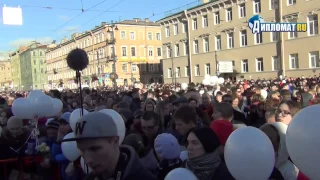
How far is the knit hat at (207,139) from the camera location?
2.98 m

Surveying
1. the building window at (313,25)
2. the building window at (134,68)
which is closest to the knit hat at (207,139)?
the building window at (313,25)

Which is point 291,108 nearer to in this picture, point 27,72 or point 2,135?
point 2,135

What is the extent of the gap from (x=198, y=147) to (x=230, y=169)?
1.12ft

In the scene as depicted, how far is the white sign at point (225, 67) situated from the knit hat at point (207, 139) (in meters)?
35.7

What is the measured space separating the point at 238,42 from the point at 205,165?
123 ft

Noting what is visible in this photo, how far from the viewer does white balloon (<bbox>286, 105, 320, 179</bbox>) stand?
219cm

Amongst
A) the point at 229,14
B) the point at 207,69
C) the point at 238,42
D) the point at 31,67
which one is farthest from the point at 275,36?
the point at 31,67

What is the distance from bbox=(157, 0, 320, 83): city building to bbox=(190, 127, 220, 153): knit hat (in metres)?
30.8

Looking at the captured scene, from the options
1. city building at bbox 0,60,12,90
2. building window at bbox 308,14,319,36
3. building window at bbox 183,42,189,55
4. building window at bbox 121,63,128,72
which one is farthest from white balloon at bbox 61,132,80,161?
city building at bbox 0,60,12,90

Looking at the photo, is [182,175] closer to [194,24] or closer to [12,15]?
[12,15]

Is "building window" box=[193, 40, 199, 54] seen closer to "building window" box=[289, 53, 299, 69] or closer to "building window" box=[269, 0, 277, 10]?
"building window" box=[269, 0, 277, 10]

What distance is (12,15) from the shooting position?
15945 mm

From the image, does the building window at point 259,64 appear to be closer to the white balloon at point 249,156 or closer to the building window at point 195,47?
the building window at point 195,47

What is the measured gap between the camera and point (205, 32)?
4334 centimetres
